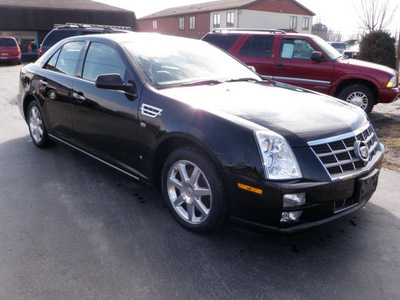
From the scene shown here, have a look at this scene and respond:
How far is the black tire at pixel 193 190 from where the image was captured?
2.91 metres

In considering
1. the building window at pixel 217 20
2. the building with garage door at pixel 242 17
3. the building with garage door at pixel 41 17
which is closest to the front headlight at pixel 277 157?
the building with garage door at pixel 41 17

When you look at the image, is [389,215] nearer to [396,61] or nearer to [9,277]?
[9,277]

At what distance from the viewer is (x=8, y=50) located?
22.7 m

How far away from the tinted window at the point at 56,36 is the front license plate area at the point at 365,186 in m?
11.4

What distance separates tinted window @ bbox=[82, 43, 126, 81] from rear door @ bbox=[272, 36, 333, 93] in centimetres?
508

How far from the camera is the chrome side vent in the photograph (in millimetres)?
3271

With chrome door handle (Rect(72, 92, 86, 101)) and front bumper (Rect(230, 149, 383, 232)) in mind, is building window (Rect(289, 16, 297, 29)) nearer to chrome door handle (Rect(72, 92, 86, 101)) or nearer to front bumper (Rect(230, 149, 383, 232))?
chrome door handle (Rect(72, 92, 86, 101))

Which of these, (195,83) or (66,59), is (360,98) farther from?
(66,59)

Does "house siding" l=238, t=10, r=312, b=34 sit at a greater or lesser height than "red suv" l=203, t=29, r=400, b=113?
greater

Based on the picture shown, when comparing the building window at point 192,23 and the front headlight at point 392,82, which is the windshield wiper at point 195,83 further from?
the building window at point 192,23

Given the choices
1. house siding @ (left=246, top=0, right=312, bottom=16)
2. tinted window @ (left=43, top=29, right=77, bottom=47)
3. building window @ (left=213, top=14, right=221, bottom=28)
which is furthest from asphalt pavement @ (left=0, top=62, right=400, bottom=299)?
building window @ (left=213, top=14, right=221, bottom=28)

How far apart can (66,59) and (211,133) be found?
2.77 m

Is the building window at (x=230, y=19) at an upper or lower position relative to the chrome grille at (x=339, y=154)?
upper

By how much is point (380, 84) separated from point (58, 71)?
6218 millimetres
